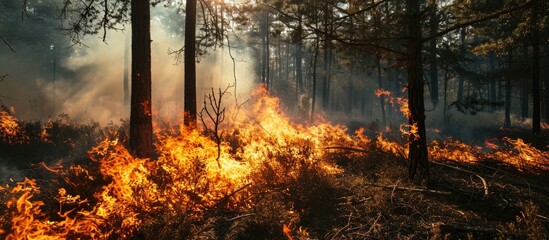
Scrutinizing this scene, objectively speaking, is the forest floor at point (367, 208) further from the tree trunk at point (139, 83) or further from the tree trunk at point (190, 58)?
the tree trunk at point (190, 58)

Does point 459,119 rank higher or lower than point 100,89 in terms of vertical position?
lower

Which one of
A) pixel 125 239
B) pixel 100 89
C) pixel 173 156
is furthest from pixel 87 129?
pixel 100 89

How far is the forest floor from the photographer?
3.72 metres

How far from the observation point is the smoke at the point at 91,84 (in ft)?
90.5

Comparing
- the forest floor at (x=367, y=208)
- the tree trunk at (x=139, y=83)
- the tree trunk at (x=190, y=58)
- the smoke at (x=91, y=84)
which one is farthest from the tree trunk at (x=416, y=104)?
the smoke at (x=91, y=84)

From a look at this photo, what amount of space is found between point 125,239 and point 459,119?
2664 cm

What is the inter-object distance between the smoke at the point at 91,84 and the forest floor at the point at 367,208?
69.4 feet

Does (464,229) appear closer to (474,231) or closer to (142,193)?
(474,231)

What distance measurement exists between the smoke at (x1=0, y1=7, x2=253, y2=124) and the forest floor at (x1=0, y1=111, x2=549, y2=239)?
69.4ft

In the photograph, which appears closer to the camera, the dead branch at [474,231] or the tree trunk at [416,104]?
the dead branch at [474,231]

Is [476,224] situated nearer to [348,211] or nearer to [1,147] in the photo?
[348,211]

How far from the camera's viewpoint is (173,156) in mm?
Result: 5363

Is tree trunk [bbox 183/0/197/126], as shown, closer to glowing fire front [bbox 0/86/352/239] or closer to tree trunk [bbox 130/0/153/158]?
tree trunk [bbox 130/0/153/158]

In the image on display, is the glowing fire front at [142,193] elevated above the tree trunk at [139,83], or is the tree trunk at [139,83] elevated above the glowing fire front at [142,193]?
the tree trunk at [139,83]
